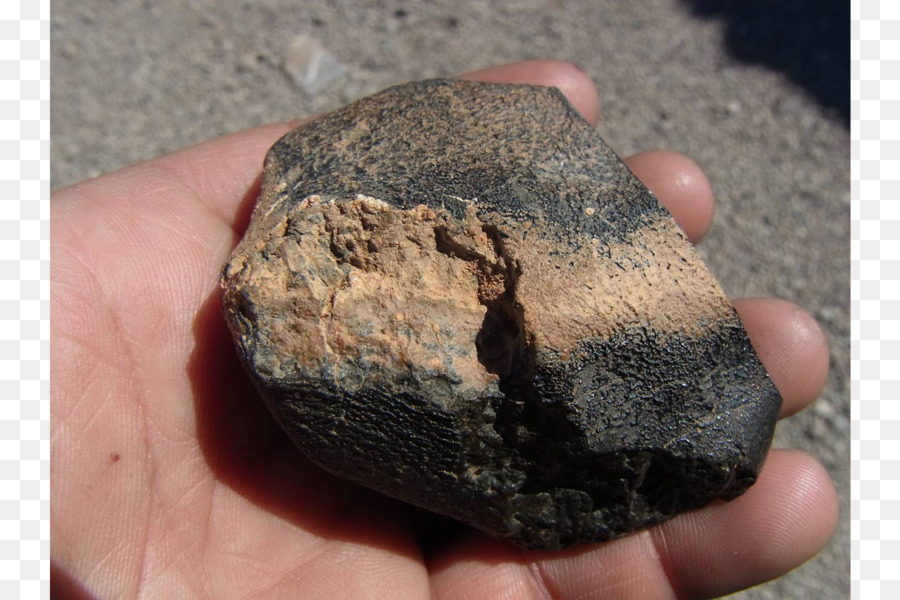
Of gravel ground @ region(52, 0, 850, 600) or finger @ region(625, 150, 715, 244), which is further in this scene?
gravel ground @ region(52, 0, 850, 600)

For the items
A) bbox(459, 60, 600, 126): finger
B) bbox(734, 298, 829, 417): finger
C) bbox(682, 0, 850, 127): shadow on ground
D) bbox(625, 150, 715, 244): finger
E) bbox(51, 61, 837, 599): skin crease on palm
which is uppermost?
bbox(682, 0, 850, 127): shadow on ground

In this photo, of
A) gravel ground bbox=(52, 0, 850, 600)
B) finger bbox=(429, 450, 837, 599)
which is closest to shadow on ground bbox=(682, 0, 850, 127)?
gravel ground bbox=(52, 0, 850, 600)

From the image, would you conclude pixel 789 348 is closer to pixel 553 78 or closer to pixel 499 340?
pixel 499 340

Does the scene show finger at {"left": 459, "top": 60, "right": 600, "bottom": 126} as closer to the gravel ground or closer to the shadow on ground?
the gravel ground

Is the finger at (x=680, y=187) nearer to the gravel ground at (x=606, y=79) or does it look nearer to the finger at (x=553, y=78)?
the finger at (x=553, y=78)

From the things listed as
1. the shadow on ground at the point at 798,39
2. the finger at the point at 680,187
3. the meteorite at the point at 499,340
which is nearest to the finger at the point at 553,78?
the finger at the point at 680,187

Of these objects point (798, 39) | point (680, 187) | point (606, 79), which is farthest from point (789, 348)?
point (798, 39)
